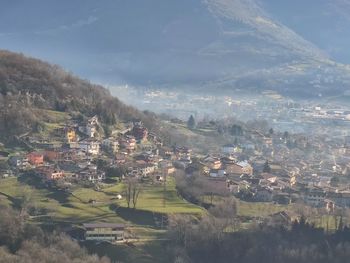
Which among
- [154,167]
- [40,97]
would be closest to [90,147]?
[154,167]

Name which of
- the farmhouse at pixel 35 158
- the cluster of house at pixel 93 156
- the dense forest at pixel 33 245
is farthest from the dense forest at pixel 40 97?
the dense forest at pixel 33 245

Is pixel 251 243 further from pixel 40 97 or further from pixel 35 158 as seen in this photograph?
pixel 40 97

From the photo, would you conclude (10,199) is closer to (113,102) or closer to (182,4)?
(113,102)

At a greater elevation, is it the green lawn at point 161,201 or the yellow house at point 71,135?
the yellow house at point 71,135

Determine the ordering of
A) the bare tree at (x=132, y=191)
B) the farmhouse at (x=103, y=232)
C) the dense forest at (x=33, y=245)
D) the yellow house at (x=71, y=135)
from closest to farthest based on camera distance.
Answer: the dense forest at (x=33, y=245), the farmhouse at (x=103, y=232), the bare tree at (x=132, y=191), the yellow house at (x=71, y=135)

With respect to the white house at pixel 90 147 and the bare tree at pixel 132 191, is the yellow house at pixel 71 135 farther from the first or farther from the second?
the bare tree at pixel 132 191

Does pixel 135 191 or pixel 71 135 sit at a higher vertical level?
pixel 71 135

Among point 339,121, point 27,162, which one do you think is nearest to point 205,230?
point 27,162

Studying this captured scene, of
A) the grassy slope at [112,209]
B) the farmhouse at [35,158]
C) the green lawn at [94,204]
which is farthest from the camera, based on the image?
the farmhouse at [35,158]

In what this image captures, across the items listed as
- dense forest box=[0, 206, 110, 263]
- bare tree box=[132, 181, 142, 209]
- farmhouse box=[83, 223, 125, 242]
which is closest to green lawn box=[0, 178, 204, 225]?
bare tree box=[132, 181, 142, 209]
